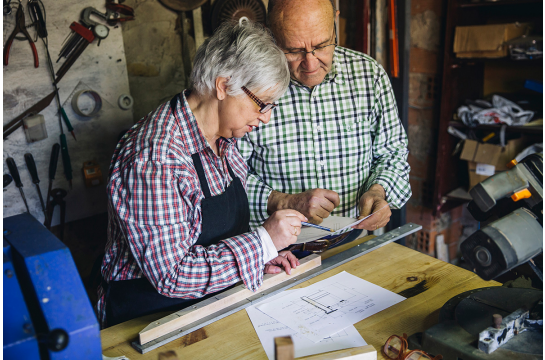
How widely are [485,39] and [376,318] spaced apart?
2.45 m

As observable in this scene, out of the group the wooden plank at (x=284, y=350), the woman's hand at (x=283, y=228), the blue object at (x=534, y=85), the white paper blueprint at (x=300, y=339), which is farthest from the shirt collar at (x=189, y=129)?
the blue object at (x=534, y=85)

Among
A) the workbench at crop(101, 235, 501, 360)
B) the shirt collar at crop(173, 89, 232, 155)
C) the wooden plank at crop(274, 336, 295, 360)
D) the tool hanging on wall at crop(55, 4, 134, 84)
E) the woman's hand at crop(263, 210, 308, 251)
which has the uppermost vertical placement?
the tool hanging on wall at crop(55, 4, 134, 84)

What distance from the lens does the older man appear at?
2008mm

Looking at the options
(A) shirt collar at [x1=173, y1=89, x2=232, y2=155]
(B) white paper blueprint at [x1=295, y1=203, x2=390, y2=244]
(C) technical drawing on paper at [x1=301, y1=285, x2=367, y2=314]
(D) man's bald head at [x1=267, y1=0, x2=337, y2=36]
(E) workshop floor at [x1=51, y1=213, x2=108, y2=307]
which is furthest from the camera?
(E) workshop floor at [x1=51, y1=213, x2=108, y2=307]

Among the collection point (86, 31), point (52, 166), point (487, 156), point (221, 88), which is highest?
point (86, 31)

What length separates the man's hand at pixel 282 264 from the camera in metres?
1.54

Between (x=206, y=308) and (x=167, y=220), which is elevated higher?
(x=167, y=220)

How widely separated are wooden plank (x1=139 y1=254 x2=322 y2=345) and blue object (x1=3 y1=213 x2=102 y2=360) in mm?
308

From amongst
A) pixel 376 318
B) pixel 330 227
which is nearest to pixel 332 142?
pixel 330 227

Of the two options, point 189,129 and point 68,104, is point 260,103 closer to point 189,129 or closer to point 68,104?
point 189,129

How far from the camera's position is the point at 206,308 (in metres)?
1.35

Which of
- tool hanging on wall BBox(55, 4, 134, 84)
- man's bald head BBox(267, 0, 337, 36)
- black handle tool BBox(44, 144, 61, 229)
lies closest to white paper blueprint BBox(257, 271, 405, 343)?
man's bald head BBox(267, 0, 337, 36)

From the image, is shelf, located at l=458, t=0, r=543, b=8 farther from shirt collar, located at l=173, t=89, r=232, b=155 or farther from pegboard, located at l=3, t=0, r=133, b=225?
shirt collar, located at l=173, t=89, r=232, b=155

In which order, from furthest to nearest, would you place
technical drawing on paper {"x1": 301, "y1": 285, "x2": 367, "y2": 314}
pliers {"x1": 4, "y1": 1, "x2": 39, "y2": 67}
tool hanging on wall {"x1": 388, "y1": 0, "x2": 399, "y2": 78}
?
tool hanging on wall {"x1": 388, "y1": 0, "x2": 399, "y2": 78}, pliers {"x1": 4, "y1": 1, "x2": 39, "y2": 67}, technical drawing on paper {"x1": 301, "y1": 285, "x2": 367, "y2": 314}
